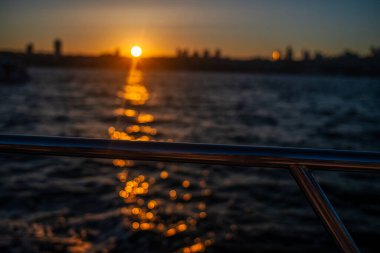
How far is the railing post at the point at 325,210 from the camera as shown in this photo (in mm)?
1054

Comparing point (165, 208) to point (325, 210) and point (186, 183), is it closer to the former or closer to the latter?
point (186, 183)

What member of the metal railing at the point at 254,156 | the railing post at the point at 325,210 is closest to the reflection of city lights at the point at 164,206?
the metal railing at the point at 254,156

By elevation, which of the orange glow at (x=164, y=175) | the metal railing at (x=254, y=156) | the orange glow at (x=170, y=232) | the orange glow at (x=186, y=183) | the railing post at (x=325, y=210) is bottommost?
the orange glow at (x=164, y=175)

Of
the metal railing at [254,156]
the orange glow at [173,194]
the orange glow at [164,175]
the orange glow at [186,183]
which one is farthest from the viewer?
the orange glow at [164,175]

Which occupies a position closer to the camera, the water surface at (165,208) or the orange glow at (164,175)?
the water surface at (165,208)

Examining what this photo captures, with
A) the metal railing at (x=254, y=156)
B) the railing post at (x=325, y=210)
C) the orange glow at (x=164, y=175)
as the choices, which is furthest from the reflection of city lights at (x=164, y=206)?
the railing post at (x=325, y=210)

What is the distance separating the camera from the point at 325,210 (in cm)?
106

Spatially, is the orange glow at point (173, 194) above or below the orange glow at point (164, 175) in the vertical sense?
above

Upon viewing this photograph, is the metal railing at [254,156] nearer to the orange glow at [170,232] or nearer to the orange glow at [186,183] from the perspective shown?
the orange glow at [170,232]

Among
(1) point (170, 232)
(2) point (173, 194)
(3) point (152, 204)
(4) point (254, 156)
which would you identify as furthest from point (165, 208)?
(4) point (254, 156)

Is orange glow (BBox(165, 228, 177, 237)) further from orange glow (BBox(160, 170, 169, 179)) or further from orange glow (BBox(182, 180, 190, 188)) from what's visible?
orange glow (BBox(160, 170, 169, 179))

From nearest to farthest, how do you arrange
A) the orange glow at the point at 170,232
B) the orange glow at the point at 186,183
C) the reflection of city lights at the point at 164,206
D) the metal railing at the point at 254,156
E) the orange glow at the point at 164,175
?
the metal railing at the point at 254,156, the orange glow at the point at 170,232, the reflection of city lights at the point at 164,206, the orange glow at the point at 186,183, the orange glow at the point at 164,175

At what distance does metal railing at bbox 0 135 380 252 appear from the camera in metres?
1.05

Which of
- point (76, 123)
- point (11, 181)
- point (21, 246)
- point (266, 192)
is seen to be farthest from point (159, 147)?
point (76, 123)
